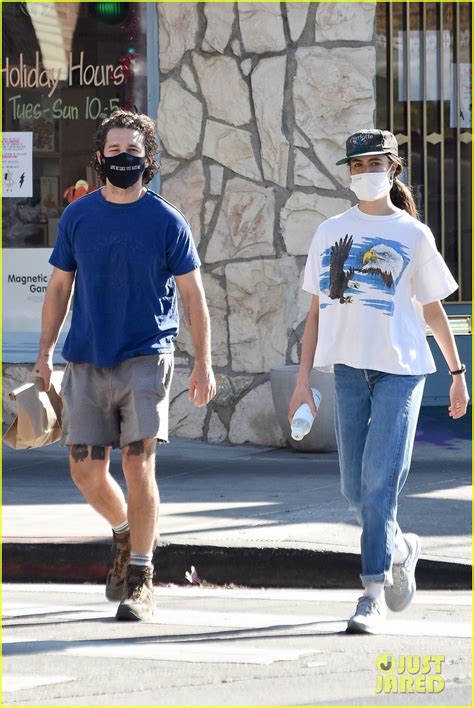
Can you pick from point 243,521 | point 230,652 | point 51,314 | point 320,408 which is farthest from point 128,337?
point 320,408

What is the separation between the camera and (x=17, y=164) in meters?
12.4

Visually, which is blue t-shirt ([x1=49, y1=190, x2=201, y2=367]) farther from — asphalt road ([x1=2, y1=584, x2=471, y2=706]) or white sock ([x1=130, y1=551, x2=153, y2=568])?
asphalt road ([x1=2, y1=584, x2=471, y2=706])

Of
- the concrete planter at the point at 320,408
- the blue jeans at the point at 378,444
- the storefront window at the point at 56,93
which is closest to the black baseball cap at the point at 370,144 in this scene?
the blue jeans at the point at 378,444

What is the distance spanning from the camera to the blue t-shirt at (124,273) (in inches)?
248

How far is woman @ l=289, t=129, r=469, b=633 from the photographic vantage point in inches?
235

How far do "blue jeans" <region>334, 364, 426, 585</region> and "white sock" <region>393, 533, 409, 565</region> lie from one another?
13 centimetres

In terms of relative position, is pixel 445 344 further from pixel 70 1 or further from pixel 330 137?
pixel 70 1

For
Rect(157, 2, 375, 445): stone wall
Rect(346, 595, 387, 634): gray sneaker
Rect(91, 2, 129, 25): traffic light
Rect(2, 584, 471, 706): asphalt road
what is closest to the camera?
Rect(2, 584, 471, 706): asphalt road

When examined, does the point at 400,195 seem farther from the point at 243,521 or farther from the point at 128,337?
the point at 243,521

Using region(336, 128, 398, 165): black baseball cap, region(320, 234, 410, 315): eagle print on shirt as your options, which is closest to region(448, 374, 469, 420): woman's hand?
region(320, 234, 410, 315): eagle print on shirt

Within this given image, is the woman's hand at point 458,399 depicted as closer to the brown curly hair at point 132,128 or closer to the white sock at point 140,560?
the white sock at point 140,560

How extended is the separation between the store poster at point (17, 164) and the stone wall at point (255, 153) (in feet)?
3.84

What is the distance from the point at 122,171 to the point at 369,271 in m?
1.18

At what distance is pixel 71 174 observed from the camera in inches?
483
